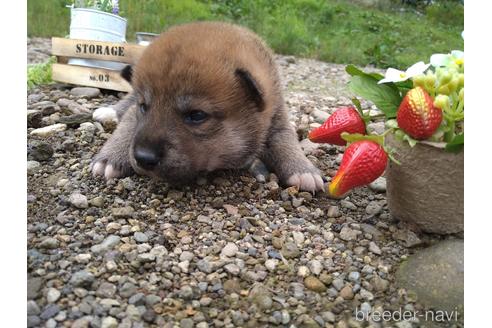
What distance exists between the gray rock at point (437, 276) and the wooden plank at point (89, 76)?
2596mm

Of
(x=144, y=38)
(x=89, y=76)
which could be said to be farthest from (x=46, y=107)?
(x=144, y=38)

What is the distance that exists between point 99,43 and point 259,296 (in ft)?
9.01

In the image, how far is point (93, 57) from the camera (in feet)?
12.4

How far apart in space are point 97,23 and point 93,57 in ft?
0.83

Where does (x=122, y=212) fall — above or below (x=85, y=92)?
above

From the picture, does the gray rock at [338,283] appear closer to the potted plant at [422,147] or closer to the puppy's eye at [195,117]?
the potted plant at [422,147]

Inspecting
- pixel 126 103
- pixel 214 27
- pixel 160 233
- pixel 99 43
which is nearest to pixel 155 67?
pixel 214 27

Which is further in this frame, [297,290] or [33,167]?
[33,167]

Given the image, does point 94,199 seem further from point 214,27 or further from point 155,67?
point 214,27

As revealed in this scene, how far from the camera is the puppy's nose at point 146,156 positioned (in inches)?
76.4

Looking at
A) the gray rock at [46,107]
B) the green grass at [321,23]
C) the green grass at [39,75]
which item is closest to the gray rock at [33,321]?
the gray rock at [46,107]

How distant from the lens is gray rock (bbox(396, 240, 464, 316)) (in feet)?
5.06

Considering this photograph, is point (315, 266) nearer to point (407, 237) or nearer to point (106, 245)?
point (407, 237)

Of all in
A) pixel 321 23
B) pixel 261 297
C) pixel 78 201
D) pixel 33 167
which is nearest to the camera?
pixel 261 297
